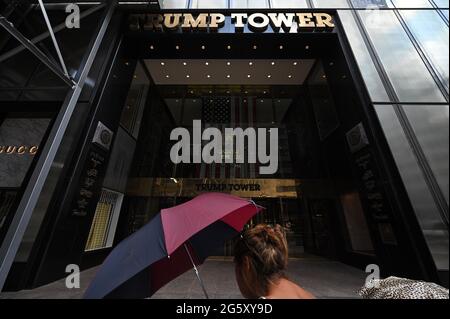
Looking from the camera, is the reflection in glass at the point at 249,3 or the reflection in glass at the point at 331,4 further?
the reflection in glass at the point at 249,3

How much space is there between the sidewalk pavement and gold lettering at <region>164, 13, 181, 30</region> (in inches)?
302

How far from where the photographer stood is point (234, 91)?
416 inches

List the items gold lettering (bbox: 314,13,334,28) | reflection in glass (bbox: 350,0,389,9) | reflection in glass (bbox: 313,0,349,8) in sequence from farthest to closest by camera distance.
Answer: reflection in glass (bbox: 313,0,349,8) < gold lettering (bbox: 314,13,334,28) < reflection in glass (bbox: 350,0,389,9)

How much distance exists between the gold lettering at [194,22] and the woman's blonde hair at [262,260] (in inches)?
313

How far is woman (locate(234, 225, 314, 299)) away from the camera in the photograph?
1272 millimetres

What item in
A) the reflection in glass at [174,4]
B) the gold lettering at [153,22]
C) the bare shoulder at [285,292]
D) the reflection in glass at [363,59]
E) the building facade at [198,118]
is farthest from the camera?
the reflection in glass at [174,4]

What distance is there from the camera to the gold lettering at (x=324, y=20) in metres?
A: 7.32

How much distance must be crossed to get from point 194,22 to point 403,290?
853 centimetres

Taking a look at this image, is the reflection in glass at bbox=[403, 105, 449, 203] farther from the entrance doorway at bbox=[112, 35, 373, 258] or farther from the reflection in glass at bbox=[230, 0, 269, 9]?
the reflection in glass at bbox=[230, 0, 269, 9]

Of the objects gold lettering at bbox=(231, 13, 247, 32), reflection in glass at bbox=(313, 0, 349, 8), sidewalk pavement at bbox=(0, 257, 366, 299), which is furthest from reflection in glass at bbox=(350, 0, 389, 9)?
sidewalk pavement at bbox=(0, 257, 366, 299)

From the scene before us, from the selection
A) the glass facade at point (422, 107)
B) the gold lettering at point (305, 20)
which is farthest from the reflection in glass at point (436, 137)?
the gold lettering at point (305, 20)

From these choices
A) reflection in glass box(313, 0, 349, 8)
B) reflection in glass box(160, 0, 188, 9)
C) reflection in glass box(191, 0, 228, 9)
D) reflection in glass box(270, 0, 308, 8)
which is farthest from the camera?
reflection in glass box(270, 0, 308, 8)

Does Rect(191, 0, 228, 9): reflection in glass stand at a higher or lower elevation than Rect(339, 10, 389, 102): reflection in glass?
higher

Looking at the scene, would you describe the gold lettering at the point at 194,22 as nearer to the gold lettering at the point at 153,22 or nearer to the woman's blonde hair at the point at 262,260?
the gold lettering at the point at 153,22
